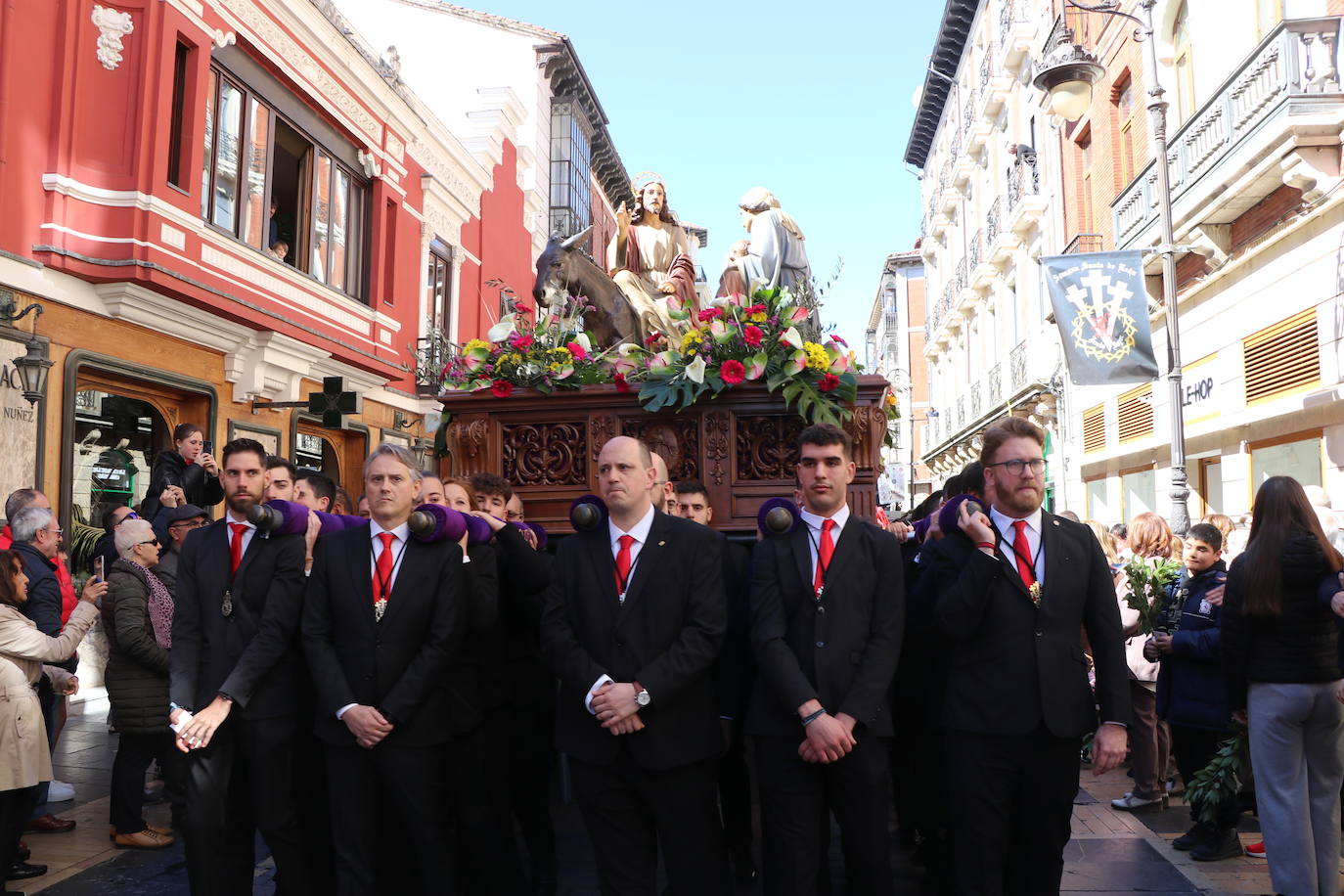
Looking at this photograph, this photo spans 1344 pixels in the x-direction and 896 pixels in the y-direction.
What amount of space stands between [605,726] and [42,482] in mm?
7857

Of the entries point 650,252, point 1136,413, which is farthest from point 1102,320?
point 650,252

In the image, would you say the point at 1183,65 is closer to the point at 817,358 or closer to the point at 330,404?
the point at 330,404

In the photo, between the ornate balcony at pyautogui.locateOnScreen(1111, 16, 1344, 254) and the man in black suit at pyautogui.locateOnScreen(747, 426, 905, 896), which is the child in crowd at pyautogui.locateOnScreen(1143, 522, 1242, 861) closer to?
the man in black suit at pyautogui.locateOnScreen(747, 426, 905, 896)

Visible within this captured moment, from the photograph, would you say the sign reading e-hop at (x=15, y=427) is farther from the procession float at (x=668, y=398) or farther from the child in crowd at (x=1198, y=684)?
the child in crowd at (x=1198, y=684)

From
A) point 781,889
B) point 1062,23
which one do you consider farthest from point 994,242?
point 781,889

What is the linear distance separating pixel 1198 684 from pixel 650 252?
418cm

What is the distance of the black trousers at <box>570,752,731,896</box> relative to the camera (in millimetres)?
3504

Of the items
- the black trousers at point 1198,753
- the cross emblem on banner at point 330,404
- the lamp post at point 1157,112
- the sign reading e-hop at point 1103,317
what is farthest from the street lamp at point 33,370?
the sign reading e-hop at point 1103,317

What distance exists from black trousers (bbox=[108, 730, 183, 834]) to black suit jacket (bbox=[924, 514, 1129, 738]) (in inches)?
166

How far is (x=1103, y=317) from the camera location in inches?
485

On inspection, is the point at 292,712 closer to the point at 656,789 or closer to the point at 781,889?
the point at 656,789

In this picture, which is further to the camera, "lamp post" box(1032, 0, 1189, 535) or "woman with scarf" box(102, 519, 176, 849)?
"lamp post" box(1032, 0, 1189, 535)

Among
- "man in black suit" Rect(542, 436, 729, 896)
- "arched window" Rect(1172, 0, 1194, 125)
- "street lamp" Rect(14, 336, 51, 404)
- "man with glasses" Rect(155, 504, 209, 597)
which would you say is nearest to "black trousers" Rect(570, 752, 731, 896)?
"man in black suit" Rect(542, 436, 729, 896)

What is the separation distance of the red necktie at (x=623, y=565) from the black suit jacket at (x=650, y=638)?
0.07 ft
